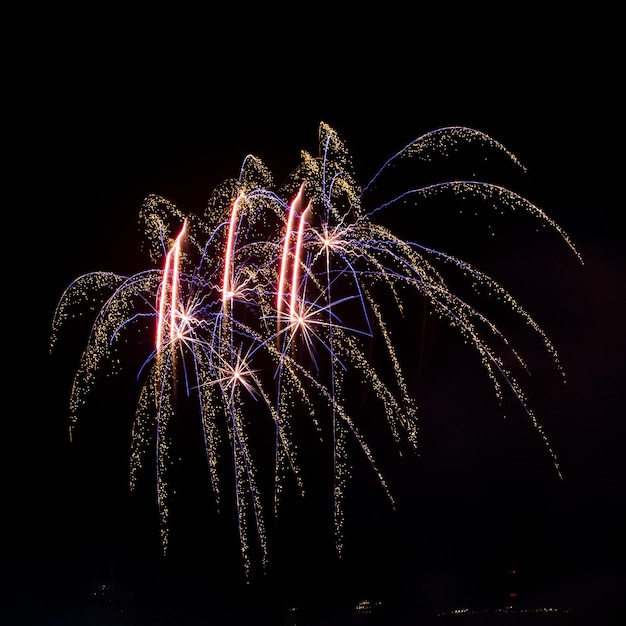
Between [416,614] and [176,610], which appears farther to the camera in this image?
[176,610]

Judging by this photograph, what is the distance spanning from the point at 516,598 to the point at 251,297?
10.5 metres

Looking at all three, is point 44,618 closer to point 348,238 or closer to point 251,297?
point 251,297

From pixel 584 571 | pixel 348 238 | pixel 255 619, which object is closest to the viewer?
pixel 348 238

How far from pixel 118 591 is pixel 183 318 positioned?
32.7 ft

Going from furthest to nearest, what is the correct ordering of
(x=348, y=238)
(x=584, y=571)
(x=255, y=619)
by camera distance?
(x=255, y=619), (x=584, y=571), (x=348, y=238)

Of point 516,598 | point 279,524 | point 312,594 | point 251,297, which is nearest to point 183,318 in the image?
point 251,297

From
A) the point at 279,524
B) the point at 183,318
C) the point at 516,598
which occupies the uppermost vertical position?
Result: the point at 183,318

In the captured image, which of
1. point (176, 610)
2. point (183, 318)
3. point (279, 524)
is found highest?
point (183, 318)

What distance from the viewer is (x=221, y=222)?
1251cm

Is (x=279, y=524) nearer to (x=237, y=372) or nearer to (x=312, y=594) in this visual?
(x=312, y=594)

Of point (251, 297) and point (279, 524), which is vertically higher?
point (251, 297)

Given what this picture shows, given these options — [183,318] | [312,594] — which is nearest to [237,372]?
[183,318]

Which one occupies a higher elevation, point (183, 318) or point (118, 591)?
point (183, 318)

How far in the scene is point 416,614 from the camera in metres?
17.9
